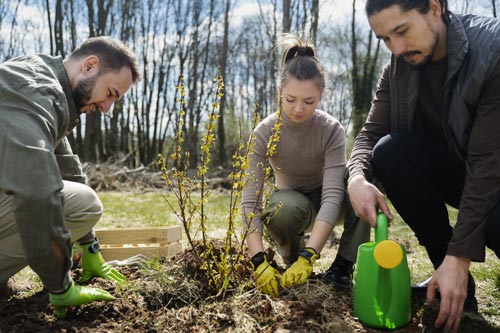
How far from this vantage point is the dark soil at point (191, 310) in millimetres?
1687

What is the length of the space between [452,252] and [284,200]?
104cm

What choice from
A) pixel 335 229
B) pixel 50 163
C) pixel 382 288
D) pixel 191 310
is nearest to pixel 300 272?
pixel 382 288

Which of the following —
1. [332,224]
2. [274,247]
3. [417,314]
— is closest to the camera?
[417,314]

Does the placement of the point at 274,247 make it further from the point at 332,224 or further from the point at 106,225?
the point at 106,225

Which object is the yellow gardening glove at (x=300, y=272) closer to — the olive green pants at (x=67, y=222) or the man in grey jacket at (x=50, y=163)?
the man in grey jacket at (x=50, y=163)

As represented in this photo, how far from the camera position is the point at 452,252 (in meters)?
1.56

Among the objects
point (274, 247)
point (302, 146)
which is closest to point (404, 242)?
point (274, 247)

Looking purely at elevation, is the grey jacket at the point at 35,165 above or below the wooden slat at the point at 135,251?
above

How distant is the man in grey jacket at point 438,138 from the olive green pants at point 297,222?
31 cm

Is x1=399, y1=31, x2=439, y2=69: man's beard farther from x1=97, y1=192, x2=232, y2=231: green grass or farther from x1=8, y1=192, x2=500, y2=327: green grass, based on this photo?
x1=97, y1=192, x2=232, y2=231: green grass

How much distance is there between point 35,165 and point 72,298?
23.1 inches

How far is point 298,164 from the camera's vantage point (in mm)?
2541

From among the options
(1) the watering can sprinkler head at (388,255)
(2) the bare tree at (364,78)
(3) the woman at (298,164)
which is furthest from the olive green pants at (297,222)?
(2) the bare tree at (364,78)

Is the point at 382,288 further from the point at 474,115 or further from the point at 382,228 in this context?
the point at 474,115
